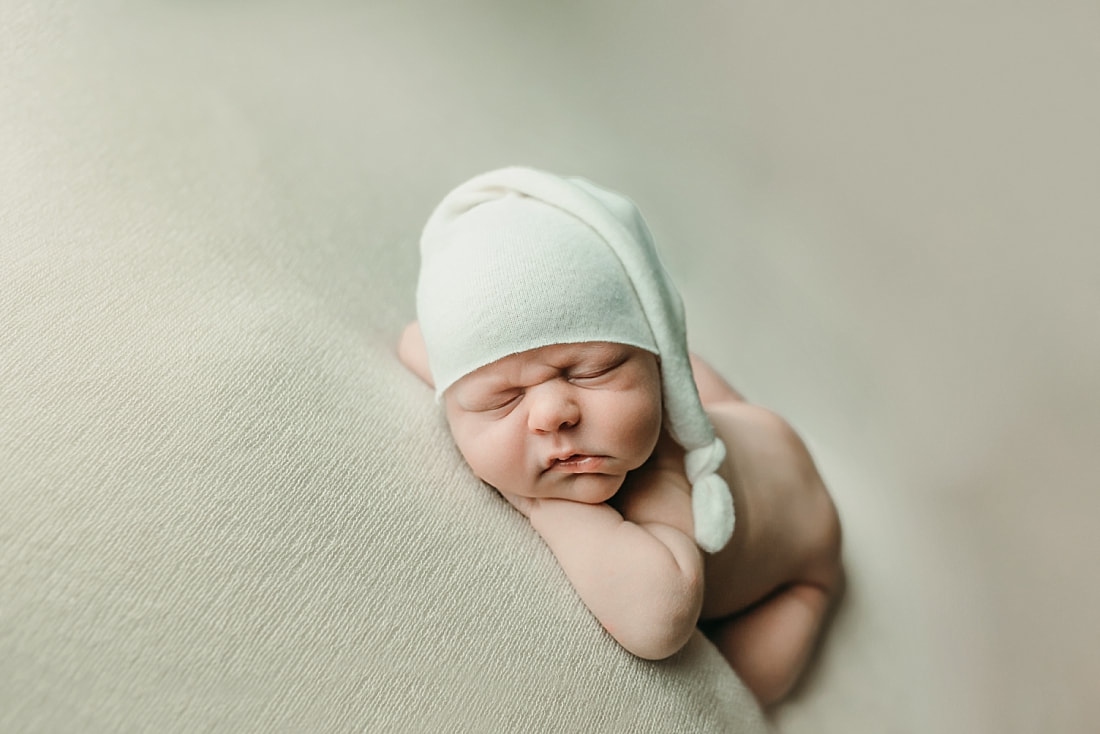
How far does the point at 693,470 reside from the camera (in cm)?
79

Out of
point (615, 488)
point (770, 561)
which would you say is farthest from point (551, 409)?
point (770, 561)

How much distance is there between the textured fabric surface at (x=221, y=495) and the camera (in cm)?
54

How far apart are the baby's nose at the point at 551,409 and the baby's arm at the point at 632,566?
0.09m

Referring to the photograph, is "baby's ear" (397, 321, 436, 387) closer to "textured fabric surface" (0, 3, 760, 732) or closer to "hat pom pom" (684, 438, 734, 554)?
"textured fabric surface" (0, 3, 760, 732)

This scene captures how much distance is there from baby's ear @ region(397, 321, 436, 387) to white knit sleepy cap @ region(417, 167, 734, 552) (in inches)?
4.1

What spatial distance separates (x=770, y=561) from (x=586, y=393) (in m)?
0.31

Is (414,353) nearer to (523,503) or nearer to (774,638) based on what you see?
(523,503)

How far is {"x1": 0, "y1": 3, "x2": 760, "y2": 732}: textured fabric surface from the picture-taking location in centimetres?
54

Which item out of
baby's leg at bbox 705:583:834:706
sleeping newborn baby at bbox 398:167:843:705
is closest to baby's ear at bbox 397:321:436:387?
sleeping newborn baby at bbox 398:167:843:705

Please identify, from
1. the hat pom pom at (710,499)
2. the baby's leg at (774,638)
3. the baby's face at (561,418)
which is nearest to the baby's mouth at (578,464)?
the baby's face at (561,418)

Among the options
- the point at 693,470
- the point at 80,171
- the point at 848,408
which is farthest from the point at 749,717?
the point at 80,171

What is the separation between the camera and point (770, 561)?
34.6 inches

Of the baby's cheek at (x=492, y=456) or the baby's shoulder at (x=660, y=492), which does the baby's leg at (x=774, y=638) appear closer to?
the baby's shoulder at (x=660, y=492)

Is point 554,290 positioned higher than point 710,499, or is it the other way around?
point 554,290
